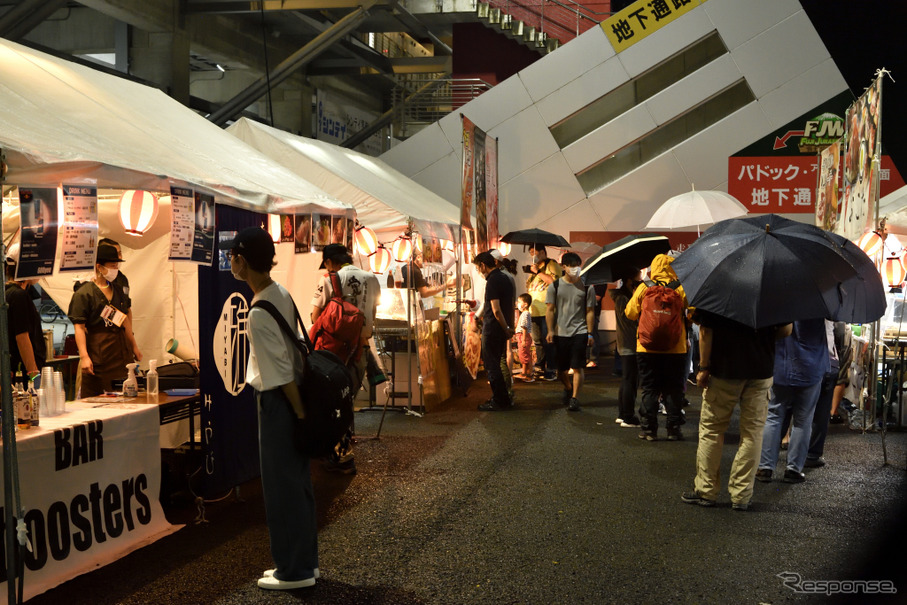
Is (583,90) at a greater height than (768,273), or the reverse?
(583,90)

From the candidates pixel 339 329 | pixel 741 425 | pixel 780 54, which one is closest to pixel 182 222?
pixel 339 329

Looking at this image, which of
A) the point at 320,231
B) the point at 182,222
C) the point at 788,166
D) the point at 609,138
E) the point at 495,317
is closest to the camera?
the point at 182,222

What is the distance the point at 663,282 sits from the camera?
8250mm

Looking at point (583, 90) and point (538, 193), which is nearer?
point (583, 90)

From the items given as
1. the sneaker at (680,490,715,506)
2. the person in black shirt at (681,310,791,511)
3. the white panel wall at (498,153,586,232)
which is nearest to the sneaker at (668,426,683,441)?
the sneaker at (680,490,715,506)

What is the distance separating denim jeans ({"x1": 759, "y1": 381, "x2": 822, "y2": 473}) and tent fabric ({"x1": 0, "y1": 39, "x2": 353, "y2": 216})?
472 cm

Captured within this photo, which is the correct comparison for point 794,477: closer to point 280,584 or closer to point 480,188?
point 280,584

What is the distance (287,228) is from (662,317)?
12.6 ft

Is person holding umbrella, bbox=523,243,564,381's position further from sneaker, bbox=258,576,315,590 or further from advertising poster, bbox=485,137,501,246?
sneaker, bbox=258,576,315,590

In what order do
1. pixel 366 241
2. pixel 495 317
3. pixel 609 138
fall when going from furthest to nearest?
pixel 609 138, pixel 366 241, pixel 495 317

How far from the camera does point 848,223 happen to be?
9.60m

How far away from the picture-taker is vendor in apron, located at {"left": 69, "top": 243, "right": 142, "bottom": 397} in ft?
24.2

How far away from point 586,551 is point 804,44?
52.5 ft

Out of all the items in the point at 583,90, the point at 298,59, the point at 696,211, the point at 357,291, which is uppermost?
the point at 298,59
